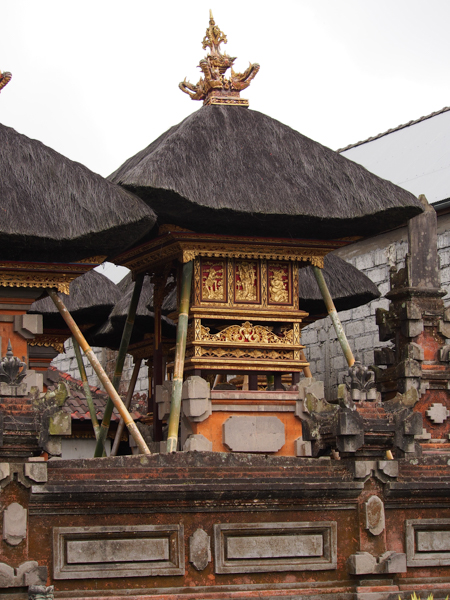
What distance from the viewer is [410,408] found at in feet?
35.1

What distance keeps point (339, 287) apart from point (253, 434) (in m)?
4.55

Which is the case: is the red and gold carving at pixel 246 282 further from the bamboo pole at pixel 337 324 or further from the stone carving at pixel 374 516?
the stone carving at pixel 374 516

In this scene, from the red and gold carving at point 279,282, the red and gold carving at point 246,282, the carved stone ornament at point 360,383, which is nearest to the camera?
the carved stone ornament at point 360,383

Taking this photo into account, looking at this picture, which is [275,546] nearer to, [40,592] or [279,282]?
[40,592]

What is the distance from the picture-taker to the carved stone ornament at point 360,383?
34.9ft

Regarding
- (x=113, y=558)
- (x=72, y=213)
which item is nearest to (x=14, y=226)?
(x=72, y=213)

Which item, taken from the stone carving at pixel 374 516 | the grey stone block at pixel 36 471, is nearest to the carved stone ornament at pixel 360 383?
the stone carving at pixel 374 516

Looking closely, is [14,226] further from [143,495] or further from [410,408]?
[410,408]

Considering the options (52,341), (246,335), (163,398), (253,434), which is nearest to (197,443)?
(253,434)

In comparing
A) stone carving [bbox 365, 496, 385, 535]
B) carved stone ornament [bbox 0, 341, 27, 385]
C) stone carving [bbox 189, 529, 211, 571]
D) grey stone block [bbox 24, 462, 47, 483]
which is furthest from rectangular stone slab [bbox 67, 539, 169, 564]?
stone carving [bbox 365, 496, 385, 535]

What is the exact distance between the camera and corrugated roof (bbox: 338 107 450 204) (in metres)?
17.4

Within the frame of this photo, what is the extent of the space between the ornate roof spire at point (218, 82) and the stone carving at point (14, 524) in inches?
281

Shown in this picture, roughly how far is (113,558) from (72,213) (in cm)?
428

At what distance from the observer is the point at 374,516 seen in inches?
402
